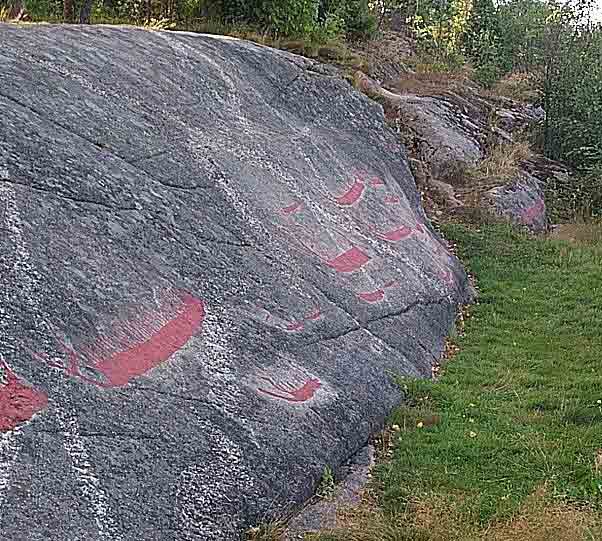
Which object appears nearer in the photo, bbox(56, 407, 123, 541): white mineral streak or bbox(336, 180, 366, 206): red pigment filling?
bbox(56, 407, 123, 541): white mineral streak

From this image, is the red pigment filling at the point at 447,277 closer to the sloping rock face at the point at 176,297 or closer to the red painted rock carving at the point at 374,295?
the sloping rock face at the point at 176,297

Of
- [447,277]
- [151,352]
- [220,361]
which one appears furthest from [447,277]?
[151,352]

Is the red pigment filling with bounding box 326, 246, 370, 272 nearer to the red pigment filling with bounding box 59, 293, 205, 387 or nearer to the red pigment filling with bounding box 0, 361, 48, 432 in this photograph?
the red pigment filling with bounding box 59, 293, 205, 387

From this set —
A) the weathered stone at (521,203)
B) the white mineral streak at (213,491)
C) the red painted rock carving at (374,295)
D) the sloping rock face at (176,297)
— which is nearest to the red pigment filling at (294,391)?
the sloping rock face at (176,297)

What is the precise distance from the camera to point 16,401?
4.24 meters

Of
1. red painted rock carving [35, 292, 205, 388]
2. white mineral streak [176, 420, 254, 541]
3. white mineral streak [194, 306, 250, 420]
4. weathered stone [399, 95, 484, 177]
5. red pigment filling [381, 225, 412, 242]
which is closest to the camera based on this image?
white mineral streak [176, 420, 254, 541]

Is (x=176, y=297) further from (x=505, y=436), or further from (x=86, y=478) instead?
(x=505, y=436)

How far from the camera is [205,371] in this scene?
5.37m

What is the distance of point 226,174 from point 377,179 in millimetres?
3520

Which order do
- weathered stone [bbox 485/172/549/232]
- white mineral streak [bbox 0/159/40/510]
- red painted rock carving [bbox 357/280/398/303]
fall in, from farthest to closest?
1. weathered stone [bbox 485/172/549/232]
2. red painted rock carving [bbox 357/280/398/303]
3. white mineral streak [bbox 0/159/40/510]

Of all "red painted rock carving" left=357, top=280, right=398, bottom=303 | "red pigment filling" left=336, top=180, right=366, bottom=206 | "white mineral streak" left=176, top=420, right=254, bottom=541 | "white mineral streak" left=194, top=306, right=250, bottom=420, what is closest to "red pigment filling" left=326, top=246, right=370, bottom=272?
"red painted rock carving" left=357, top=280, right=398, bottom=303

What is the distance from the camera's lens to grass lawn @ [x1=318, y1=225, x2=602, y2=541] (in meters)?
4.83

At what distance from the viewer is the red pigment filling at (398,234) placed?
9.53 meters

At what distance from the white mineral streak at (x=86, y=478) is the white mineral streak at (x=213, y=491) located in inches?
17.0
